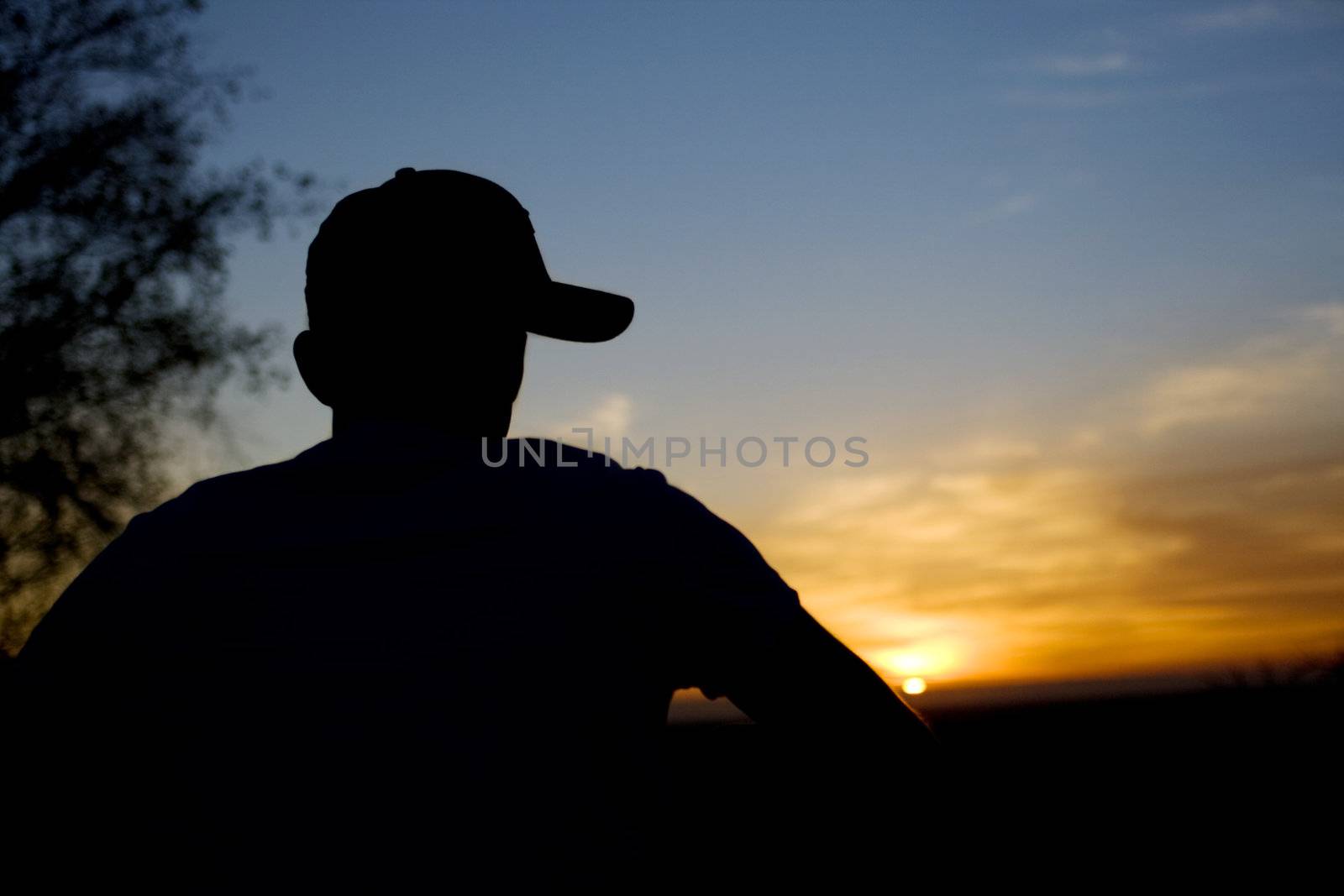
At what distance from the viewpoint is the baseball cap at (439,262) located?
1.41 meters

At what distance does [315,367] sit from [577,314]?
388 millimetres

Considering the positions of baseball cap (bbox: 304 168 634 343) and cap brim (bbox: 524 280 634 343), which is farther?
cap brim (bbox: 524 280 634 343)

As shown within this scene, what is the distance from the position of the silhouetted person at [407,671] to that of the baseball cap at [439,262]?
245mm

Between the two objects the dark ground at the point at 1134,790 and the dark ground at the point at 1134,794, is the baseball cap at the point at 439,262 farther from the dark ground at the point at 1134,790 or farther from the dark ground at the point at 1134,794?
the dark ground at the point at 1134,790

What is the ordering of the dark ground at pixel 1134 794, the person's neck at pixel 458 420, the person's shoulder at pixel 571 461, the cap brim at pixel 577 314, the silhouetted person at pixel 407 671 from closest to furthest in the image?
the silhouetted person at pixel 407 671 → the person's shoulder at pixel 571 461 → the person's neck at pixel 458 420 → the cap brim at pixel 577 314 → the dark ground at pixel 1134 794

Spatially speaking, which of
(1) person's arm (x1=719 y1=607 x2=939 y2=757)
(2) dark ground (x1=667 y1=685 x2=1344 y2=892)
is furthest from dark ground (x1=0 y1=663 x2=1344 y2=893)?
(1) person's arm (x1=719 y1=607 x2=939 y2=757)

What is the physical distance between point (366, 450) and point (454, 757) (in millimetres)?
371

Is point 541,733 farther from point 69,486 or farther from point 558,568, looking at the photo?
point 69,486

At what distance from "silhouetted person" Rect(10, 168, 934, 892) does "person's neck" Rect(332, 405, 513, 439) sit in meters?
0.09

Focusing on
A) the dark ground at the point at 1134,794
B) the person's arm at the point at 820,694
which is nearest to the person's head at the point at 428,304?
the person's arm at the point at 820,694

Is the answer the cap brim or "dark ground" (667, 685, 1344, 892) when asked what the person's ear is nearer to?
the cap brim

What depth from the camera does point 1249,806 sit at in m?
2.62

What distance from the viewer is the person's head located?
1.36 metres

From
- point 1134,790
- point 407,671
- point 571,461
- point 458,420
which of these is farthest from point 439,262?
point 1134,790
